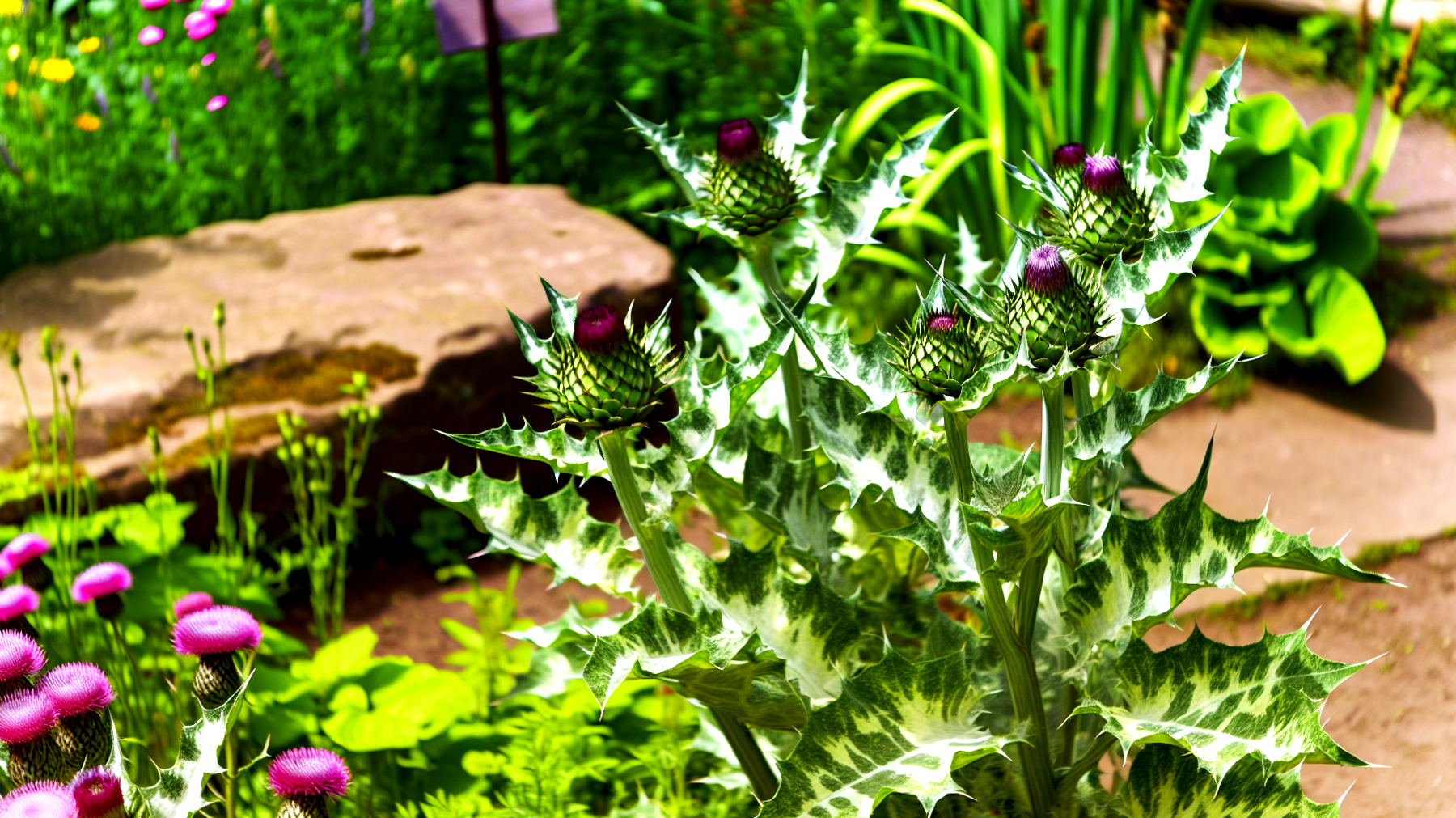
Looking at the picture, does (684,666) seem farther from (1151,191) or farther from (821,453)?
(1151,191)

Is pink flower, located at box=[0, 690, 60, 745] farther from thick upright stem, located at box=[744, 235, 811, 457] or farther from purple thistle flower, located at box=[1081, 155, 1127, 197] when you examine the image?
purple thistle flower, located at box=[1081, 155, 1127, 197]

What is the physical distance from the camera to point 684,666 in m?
1.46

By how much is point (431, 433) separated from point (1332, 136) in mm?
3167

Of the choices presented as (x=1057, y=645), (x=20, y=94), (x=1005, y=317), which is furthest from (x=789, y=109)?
(x=20, y=94)

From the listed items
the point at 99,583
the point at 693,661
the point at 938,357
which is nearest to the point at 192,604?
the point at 99,583

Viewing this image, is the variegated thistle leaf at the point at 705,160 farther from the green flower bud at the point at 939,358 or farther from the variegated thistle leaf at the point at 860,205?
the green flower bud at the point at 939,358

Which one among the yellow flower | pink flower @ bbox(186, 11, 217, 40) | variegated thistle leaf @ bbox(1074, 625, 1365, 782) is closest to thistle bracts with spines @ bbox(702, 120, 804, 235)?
variegated thistle leaf @ bbox(1074, 625, 1365, 782)

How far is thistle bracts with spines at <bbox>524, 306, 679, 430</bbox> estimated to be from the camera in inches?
60.2

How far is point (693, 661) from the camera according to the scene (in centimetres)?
143

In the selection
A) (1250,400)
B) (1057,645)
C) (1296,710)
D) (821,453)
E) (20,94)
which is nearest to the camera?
(1296,710)

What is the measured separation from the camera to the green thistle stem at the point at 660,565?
1623mm

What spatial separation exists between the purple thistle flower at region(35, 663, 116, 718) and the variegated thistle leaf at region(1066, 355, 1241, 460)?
1.23m

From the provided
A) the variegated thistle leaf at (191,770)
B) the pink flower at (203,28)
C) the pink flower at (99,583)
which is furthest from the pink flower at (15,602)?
the pink flower at (203,28)

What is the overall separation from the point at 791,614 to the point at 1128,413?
0.54 meters
